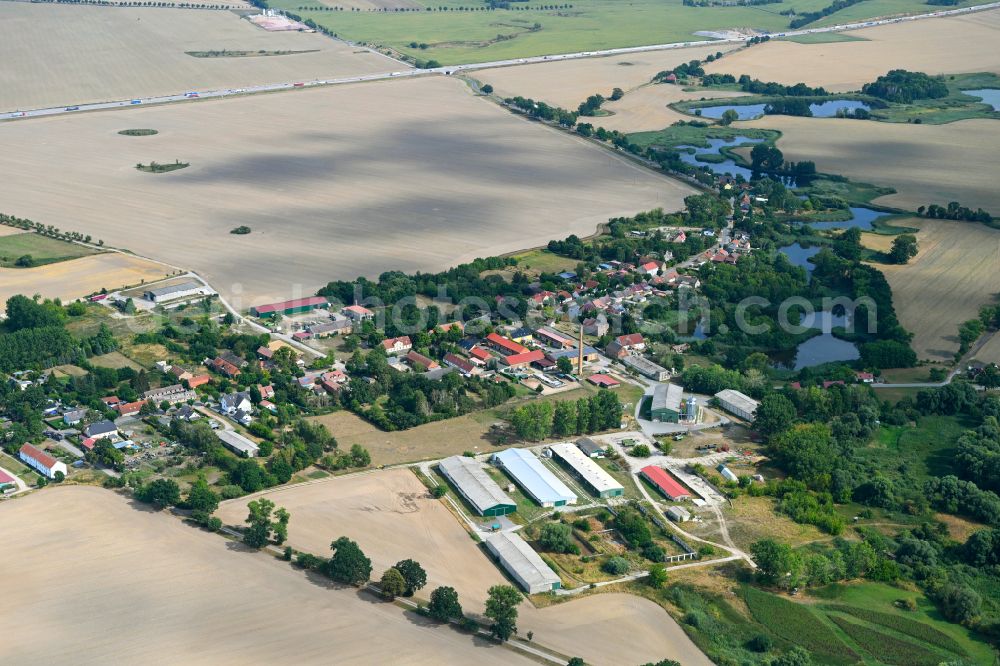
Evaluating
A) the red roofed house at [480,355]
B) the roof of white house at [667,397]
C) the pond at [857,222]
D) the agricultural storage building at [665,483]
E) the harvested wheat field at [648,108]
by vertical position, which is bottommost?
the agricultural storage building at [665,483]

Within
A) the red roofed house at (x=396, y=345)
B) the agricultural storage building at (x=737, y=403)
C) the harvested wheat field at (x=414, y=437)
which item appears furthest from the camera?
the red roofed house at (x=396, y=345)

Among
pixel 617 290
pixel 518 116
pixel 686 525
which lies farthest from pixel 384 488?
pixel 518 116

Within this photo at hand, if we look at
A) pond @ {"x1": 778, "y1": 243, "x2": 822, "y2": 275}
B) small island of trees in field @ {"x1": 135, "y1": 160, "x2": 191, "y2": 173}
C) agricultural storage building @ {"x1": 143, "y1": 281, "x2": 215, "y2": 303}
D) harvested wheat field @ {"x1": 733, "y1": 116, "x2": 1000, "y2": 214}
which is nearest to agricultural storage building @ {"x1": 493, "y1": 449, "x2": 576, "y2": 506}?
agricultural storage building @ {"x1": 143, "y1": 281, "x2": 215, "y2": 303}

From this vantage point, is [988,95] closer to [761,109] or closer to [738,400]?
[761,109]

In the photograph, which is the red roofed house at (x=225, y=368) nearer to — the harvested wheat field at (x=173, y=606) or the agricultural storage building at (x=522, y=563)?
the harvested wheat field at (x=173, y=606)

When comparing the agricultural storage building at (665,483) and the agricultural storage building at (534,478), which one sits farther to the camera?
the agricultural storage building at (665,483)

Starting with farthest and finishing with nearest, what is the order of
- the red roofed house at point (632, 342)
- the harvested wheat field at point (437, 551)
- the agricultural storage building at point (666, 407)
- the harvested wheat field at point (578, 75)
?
1. the harvested wheat field at point (578, 75)
2. the red roofed house at point (632, 342)
3. the agricultural storage building at point (666, 407)
4. the harvested wheat field at point (437, 551)

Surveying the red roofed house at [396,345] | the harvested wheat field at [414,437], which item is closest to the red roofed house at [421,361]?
the red roofed house at [396,345]
